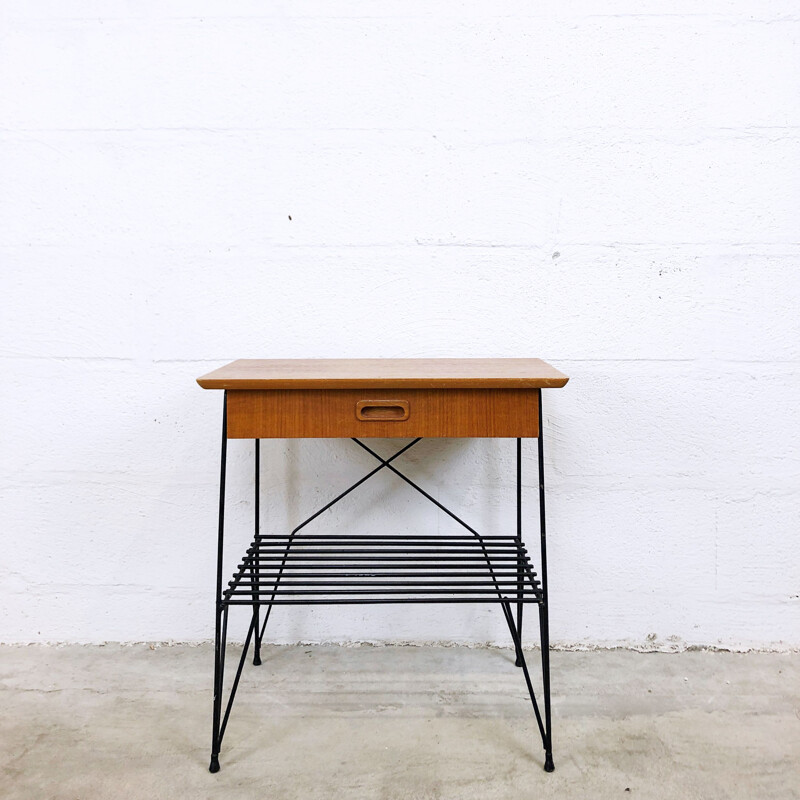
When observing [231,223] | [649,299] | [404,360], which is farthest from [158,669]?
[649,299]

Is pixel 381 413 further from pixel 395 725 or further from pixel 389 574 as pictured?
pixel 395 725

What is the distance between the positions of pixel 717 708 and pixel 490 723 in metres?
0.62

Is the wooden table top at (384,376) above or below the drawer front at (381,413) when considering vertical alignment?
above

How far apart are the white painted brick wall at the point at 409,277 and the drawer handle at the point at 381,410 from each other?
545 millimetres

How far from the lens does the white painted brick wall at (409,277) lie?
203 cm

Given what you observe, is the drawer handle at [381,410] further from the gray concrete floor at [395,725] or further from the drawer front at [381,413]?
the gray concrete floor at [395,725]

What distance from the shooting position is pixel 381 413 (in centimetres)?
156

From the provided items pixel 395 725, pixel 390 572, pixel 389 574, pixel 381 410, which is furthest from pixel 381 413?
pixel 395 725

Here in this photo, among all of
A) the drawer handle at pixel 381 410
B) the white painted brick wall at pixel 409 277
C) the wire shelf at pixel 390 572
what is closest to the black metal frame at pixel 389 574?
the wire shelf at pixel 390 572

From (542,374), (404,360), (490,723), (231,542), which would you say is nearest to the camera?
(542,374)

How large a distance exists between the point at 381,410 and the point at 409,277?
2.13 feet

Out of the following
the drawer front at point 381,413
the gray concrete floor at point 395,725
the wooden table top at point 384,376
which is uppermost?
the wooden table top at point 384,376

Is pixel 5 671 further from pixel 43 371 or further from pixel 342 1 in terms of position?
pixel 342 1

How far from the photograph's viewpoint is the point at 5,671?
2008mm
